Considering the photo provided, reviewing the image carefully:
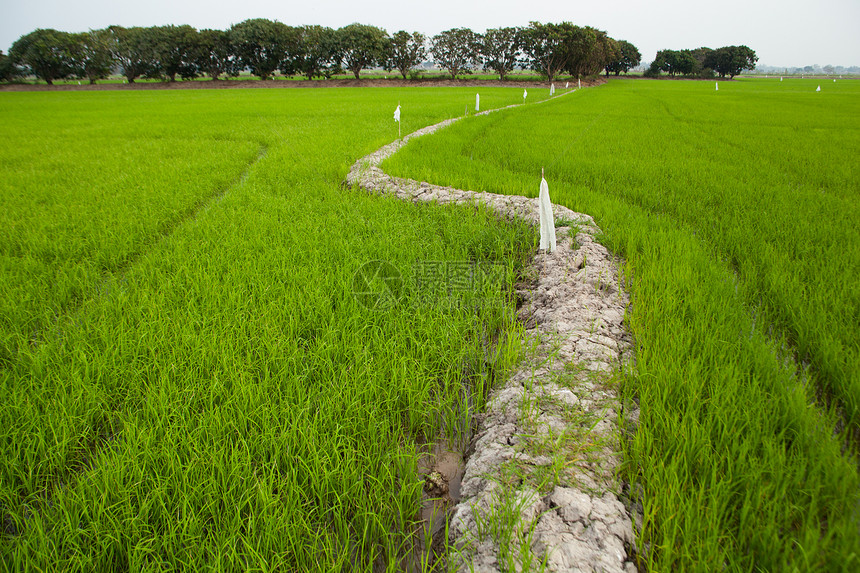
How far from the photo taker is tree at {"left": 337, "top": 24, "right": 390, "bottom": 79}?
35156 millimetres

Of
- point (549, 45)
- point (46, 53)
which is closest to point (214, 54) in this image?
point (46, 53)

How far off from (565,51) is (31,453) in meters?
38.9

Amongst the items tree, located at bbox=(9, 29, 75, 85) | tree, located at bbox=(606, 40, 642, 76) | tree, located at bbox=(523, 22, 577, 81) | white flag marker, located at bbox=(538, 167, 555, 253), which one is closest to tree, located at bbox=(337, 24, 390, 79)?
tree, located at bbox=(523, 22, 577, 81)

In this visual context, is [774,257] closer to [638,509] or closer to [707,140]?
[638,509]

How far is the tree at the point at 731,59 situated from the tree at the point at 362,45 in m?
41.0

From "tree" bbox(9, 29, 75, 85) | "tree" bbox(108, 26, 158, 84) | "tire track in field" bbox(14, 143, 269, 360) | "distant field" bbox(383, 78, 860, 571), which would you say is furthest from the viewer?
"tree" bbox(108, 26, 158, 84)

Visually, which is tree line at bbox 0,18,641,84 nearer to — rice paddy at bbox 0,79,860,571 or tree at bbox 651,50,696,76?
tree at bbox 651,50,696,76

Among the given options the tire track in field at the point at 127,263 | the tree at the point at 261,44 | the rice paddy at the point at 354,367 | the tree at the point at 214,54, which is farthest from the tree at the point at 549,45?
the tire track in field at the point at 127,263

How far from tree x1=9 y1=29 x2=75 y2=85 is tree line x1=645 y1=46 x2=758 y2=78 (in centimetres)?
6088

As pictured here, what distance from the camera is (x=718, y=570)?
996 millimetres

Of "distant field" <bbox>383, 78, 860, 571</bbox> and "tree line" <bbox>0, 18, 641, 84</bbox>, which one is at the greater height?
"tree line" <bbox>0, 18, 641, 84</bbox>

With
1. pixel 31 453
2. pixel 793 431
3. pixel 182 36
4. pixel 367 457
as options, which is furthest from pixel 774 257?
Answer: pixel 182 36

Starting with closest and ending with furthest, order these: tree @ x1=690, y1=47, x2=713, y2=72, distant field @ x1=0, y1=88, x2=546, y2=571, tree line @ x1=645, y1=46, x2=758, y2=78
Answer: distant field @ x1=0, y1=88, x2=546, y2=571
tree line @ x1=645, y1=46, x2=758, y2=78
tree @ x1=690, y1=47, x2=713, y2=72

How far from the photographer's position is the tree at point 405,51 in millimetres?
36719
